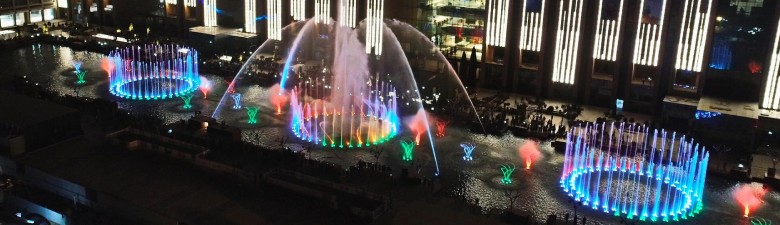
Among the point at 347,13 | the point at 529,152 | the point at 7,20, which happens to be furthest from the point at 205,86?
the point at 7,20

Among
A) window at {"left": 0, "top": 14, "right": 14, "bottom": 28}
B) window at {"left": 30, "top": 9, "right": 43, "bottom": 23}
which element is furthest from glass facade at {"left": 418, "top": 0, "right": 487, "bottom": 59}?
window at {"left": 30, "top": 9, "right": 43, "bottom": 23}

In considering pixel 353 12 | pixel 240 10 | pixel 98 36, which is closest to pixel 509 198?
pixel 353 12

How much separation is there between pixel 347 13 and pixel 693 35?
1246 inches

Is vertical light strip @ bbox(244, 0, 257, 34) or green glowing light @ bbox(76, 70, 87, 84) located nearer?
green glowing light @ bbox(76, 70, 87, 84)

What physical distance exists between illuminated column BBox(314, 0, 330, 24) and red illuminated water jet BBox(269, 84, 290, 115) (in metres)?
12.0

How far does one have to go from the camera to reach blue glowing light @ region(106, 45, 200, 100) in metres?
62.9

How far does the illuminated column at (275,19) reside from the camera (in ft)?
251

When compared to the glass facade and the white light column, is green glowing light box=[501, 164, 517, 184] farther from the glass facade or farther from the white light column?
the white light column

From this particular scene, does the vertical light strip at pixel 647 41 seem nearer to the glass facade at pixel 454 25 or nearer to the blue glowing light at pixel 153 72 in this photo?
the glass facade at pixel 454 25

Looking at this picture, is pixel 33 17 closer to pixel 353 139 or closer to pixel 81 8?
pixel 81 8

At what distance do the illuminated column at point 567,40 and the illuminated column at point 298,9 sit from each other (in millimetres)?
26188

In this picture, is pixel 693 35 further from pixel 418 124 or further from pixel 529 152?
pixel 418 124

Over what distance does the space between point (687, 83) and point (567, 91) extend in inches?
374

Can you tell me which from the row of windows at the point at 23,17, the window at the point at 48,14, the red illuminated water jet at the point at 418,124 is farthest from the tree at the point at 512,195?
the window at the point at 48,14
